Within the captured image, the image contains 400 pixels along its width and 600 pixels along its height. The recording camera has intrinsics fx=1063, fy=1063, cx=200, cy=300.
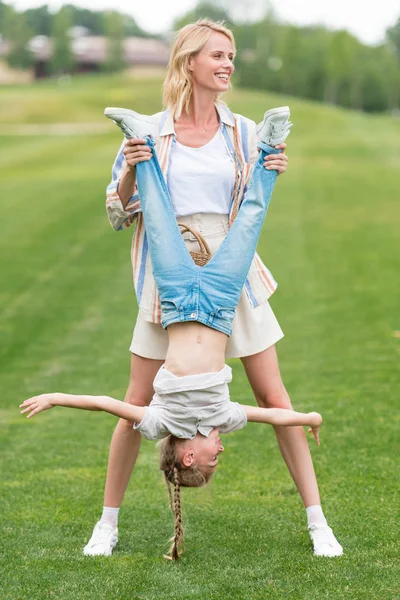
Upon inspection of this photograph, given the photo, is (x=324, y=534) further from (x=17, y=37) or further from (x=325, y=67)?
(x=17, y=37)

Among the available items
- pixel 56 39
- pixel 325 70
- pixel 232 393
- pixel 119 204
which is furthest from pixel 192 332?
pixel 56 39

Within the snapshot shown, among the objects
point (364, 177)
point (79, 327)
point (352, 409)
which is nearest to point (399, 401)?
point (352, 409)

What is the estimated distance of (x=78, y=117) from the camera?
55.1 metres

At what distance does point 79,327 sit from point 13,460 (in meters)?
4.91

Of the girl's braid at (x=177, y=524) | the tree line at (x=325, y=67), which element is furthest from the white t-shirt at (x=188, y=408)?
the tree line at (x=325, y=67)

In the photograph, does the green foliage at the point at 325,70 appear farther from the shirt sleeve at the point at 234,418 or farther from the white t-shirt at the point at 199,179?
the shirt sleeve at the point at 234,418

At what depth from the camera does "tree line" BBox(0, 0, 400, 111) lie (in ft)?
314

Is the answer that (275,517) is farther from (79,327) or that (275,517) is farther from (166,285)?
(79,327)

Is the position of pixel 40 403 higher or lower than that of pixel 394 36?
higher

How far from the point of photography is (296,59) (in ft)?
323

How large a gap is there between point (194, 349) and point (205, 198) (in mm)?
712

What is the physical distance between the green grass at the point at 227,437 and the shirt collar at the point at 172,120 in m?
2.03

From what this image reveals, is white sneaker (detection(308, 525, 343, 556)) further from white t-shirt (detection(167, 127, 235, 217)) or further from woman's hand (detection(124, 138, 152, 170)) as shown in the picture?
woman's hand (detection(124, 138, 152, 170))

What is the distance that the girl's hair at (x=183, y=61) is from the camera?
4945 millimetres
